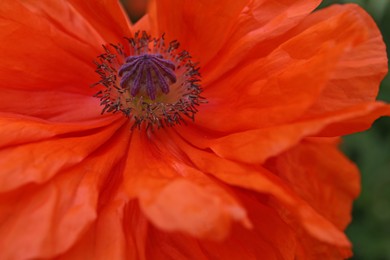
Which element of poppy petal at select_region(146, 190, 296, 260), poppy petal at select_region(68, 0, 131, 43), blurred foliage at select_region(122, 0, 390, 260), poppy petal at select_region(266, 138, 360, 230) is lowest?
blurred foliage at select_region(122, 0, 390, 260)

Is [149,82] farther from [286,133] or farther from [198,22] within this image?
[286,133]

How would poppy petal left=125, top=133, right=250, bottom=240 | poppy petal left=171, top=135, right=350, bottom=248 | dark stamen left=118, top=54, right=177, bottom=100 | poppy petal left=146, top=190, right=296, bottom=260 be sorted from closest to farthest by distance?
1. poppy petal left=125, top=133, right=250, bottom=240
2. poppy petal left=171, top=135, right=350, bottom=248
3. poppy petal left=146, top=190, right=296, bottom=260
4. dark stamen left=118, top=54, right=177, bottom=100

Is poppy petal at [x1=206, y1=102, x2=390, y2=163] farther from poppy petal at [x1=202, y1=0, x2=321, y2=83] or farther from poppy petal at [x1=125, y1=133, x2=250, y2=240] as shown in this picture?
poppy petal at [x1=202, y1=0, x2=321, y2=83]

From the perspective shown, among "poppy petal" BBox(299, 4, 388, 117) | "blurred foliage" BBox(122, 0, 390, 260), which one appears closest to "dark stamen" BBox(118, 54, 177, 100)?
"poppy petal" BBox(299, 4, 388, 117)

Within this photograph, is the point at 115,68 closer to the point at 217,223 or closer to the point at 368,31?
the point at 368,31

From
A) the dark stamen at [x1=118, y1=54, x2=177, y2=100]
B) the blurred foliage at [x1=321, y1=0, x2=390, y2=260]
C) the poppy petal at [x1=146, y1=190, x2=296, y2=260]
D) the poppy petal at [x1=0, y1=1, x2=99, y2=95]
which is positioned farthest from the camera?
the blurred foliage at [x1=321, y1=0, x2=390, y2=260]

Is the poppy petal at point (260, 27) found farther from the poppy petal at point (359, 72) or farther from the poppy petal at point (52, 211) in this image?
the poppy petal at point (52, 211)
